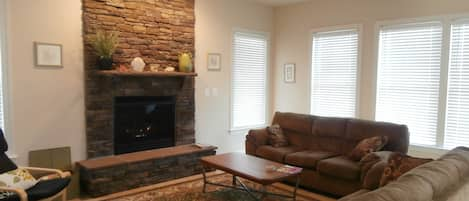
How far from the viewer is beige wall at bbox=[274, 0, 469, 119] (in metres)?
4.77

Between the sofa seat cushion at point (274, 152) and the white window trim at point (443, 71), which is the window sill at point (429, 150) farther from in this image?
the sofa seat cushion at point (274, 152)

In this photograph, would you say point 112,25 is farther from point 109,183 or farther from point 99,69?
point 109,183

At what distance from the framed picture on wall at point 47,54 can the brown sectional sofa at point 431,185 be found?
3760 millimetres

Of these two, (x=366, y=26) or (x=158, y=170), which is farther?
(x=366, y=26)

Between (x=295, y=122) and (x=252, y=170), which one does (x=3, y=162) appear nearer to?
(x=252, y=170)

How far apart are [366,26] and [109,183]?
14.1 feet

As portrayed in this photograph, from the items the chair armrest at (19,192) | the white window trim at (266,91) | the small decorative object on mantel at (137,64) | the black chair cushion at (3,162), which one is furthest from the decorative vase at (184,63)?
the chair armrest at (19,192)

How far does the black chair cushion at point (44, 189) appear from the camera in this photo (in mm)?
2963

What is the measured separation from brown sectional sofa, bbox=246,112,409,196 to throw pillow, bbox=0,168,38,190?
2.79 m

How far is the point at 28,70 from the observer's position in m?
4.03

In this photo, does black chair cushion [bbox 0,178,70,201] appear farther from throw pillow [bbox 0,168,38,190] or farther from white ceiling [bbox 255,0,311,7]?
white ceiling [bbox 255,0,311,7]

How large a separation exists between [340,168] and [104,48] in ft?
10.6

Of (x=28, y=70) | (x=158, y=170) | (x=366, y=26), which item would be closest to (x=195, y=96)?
(x=158, y=170)

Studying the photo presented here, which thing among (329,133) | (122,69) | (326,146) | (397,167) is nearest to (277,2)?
(329,133)
